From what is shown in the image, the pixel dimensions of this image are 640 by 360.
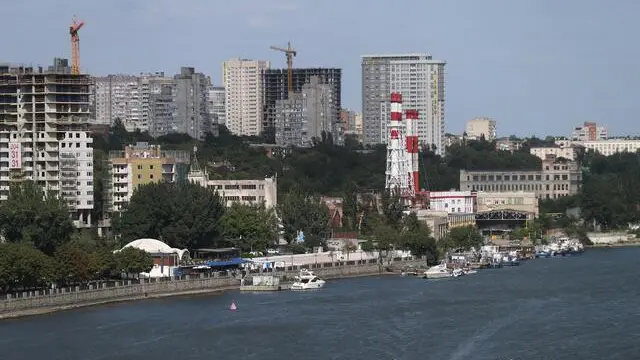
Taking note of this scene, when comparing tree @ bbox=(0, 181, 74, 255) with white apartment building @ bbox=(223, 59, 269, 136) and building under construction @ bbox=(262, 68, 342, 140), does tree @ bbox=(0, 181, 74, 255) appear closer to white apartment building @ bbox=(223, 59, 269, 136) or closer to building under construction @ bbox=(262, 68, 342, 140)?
building under construction @ bbox=(262, 68, 342, 140)

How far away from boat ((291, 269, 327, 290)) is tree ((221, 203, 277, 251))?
5.74 m

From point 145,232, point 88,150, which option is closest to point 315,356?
point 145,232

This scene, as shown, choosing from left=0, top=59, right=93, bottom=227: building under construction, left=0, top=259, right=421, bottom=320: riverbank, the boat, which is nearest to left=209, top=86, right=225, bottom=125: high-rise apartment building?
A: left=0, top=59, right=93, bottom=227: building under construction

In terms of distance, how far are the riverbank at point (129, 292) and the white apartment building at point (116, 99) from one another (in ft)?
176

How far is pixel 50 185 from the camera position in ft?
179

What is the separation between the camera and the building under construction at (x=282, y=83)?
366 ft

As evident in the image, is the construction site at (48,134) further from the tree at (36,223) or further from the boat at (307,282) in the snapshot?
the boat at (307,282)

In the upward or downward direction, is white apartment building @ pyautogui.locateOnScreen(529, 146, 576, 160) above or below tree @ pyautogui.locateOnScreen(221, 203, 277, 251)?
above

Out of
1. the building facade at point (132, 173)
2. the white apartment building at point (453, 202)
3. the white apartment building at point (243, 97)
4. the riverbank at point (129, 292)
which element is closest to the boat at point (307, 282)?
the riverbank at point (129, 292)

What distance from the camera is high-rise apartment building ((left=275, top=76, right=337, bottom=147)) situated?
332 ft

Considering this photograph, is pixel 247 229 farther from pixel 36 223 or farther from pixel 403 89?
pixel 403 89

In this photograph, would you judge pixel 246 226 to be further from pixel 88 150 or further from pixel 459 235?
pixel 459 235

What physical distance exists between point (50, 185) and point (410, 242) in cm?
1269

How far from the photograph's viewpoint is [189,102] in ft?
318
